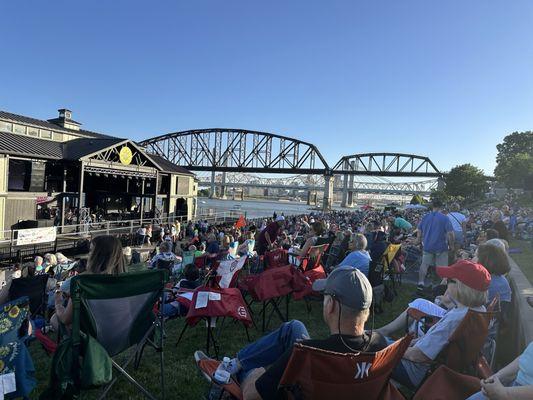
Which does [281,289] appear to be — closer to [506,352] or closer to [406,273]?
[506,352]

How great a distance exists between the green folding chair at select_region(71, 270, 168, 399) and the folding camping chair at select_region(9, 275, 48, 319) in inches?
112

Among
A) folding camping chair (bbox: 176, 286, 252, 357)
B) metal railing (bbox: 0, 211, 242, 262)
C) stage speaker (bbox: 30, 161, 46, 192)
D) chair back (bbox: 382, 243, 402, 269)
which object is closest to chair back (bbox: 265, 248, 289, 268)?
chair back (bbox: 382, 243, 402, 269)

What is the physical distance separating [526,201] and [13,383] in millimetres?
45532

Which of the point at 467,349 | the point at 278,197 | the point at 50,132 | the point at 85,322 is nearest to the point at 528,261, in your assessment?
the point at 467,349

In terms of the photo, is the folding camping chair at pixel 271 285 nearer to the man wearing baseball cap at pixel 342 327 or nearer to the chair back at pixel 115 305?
the chair back at pixel 115 305

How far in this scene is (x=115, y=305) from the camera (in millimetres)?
3041

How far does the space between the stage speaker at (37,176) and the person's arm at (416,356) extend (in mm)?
21331

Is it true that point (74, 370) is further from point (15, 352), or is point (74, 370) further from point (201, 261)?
point (201, 261)

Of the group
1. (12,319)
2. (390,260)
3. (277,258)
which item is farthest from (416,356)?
(390,260)

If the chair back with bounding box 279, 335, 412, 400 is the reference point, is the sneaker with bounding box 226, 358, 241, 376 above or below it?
below

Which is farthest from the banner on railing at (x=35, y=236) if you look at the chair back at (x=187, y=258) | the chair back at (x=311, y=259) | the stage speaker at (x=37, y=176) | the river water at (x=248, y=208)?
the river water at (x=248, y=208)

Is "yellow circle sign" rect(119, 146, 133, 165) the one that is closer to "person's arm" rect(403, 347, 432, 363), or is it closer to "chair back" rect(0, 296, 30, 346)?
"chair back" rect(0, 296, 30, 346)

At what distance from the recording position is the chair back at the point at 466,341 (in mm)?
2580

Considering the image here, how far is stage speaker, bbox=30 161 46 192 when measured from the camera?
19.3 m
